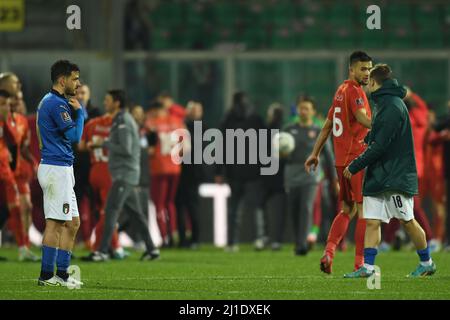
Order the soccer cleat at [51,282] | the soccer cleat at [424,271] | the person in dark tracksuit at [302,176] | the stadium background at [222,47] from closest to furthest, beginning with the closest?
the soccer cleat at [51,282] → the soccer cleat at [424,271] → the person in dark tracksuit at [302,176] → the stadium background at [222,47]

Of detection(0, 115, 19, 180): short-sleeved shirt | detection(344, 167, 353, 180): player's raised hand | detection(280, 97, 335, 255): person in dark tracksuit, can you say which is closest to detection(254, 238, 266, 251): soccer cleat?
detection(280, 97, 335, 255): person in dark tracksuit

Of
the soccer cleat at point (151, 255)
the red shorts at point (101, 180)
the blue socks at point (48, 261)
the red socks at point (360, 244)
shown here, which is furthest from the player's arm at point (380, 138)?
the red shorts at point (101, 180)

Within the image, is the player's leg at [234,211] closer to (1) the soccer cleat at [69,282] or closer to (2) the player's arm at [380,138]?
(2) the player's arm at [380,138]

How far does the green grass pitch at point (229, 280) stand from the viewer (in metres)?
11.6

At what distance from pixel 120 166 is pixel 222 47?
29.7ft

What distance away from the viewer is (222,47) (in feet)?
83.3

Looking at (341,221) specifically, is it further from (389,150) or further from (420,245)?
(389,150)

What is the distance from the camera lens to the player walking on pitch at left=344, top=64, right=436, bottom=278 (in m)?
12.7

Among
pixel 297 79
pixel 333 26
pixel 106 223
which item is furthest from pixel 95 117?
pixel 333 26

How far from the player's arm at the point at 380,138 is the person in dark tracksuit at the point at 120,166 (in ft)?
14.8

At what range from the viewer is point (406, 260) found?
1700 centimetres

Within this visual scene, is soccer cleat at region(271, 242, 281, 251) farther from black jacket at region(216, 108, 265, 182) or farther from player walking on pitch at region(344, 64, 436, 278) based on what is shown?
player walking on pitch at region(344, 64, 436, 278)

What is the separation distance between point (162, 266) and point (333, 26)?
1161 cm
